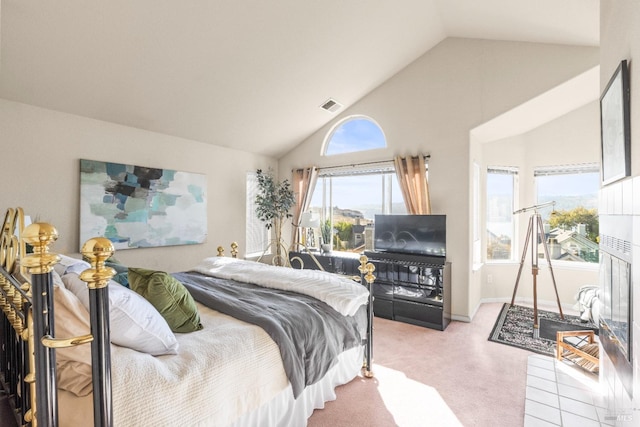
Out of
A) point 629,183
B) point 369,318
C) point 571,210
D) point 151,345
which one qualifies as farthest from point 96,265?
point 571,210

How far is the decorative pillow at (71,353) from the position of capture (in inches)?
44.6

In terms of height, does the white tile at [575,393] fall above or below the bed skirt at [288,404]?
below

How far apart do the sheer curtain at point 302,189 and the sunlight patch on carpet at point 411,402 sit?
3.10 metres

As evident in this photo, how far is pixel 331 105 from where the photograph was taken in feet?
14.9

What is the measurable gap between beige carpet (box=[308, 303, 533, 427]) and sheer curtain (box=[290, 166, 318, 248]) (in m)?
2.53

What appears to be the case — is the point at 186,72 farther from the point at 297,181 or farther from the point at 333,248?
the point at 333,248

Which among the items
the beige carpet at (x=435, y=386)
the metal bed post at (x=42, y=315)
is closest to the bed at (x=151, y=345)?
the metal bed post at (x=42, y=315)

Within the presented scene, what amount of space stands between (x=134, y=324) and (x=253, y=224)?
156 inches

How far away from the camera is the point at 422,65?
13.6 ft

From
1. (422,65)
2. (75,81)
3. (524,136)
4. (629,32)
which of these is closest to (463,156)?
(422,65)

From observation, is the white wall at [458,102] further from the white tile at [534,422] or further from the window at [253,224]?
the window at [253,224]

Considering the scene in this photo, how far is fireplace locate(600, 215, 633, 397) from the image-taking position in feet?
5.04

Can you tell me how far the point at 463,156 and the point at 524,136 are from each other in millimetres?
1750

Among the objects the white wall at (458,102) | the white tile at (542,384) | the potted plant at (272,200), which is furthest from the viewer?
the potted plant at (272,200)
